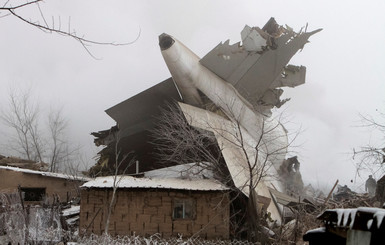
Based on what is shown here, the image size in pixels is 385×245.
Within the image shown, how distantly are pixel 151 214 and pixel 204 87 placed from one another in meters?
6.63

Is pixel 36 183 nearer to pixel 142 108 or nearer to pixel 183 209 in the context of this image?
pixel 142 108

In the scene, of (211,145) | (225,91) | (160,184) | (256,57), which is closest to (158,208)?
(160,184)

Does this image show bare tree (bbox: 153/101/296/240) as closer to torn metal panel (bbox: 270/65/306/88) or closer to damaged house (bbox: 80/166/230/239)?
damaged house (bbox: 80/166/230/239)

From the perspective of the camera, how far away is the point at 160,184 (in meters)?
14.4

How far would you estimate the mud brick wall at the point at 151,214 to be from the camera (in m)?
14.2

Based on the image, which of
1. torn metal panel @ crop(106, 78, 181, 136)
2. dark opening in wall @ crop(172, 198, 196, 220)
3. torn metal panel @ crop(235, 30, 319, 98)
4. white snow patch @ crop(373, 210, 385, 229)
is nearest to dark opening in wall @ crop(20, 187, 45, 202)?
torn metal panel @ crop(106, 78, 181, 136)

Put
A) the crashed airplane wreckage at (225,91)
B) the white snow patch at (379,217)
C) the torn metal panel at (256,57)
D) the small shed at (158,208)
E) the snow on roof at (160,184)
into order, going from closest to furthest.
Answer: the white snow patch at (379,217) → the snow on roof at (160,184) → the small shed at (158,208) → the crashed airplane wreckage at (225,91) → the torn metal panel at (256,57)

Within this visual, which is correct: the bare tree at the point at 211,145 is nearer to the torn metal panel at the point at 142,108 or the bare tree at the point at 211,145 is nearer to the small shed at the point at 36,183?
the torn metal panel at the point at 142,108

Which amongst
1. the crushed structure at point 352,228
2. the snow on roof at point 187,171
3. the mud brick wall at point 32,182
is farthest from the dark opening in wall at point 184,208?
the crushed structure at point 352,228

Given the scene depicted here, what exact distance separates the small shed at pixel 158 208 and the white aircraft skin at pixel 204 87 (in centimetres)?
366

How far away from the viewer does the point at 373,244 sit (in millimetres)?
2453

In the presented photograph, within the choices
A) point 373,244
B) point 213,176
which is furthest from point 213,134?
point 373,244

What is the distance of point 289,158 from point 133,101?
9.57m

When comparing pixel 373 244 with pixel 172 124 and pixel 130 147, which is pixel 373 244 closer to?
pixel 172 124
